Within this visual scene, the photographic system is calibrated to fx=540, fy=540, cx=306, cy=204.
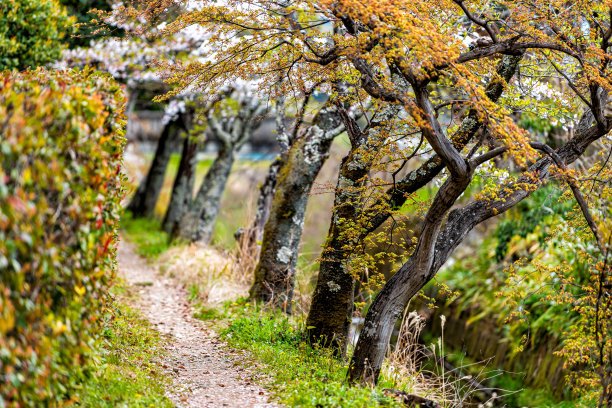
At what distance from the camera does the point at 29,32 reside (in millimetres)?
7633

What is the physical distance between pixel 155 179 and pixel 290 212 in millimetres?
9366

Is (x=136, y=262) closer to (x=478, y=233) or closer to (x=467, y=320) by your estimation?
(x=467, y=320)

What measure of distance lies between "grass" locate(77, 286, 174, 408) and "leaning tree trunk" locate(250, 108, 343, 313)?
189 centimetres

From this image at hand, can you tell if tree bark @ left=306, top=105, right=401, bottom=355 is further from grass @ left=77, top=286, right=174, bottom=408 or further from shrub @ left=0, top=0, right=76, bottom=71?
shrub @ left=0, top=0, right=76, bottom=71

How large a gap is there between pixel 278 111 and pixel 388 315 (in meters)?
4.07

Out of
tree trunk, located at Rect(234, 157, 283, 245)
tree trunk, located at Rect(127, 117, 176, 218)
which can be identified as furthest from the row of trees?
tree trunk, located at Rect(127, 117, 176, 218)

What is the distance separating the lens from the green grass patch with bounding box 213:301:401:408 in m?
4.55

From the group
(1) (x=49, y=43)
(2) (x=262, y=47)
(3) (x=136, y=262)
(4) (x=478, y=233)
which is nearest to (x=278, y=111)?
(2) (x=262, y=47)

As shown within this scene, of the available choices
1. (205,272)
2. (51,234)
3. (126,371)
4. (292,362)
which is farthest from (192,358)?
(205,272)

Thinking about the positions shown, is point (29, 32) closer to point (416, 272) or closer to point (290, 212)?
point (290, 212)

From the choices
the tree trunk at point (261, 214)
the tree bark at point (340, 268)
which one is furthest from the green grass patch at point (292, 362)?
the tree trunk at point (261, 214)

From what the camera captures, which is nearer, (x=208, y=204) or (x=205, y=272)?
(x=205, y=272)

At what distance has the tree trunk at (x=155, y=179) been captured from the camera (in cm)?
1585

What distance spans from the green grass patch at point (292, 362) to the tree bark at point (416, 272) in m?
0.27
